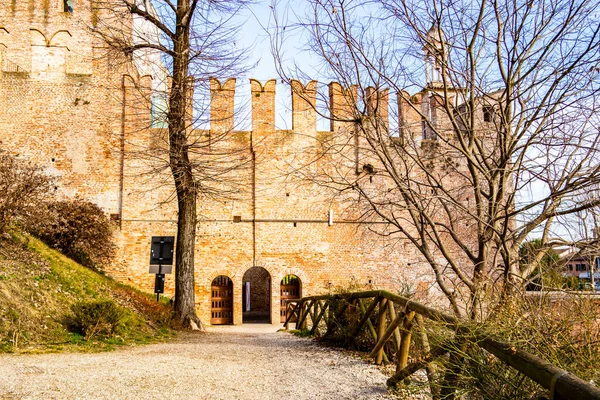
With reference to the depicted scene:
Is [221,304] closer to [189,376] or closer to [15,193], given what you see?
[15,193]

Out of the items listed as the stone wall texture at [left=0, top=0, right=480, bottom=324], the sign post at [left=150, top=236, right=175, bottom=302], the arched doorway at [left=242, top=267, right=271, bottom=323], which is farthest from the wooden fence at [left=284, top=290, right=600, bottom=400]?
the arched doorway at [left=242, top=267, right=271, bottom=323]

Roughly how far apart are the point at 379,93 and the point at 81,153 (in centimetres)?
1461

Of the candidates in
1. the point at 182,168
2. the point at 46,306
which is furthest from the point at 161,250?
the point at 46,306

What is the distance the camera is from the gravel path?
4.65 m

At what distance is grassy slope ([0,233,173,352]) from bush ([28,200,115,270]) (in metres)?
3.62

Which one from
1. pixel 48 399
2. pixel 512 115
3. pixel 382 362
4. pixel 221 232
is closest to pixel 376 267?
pixel 221 232

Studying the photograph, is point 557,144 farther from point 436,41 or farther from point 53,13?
point 53,13

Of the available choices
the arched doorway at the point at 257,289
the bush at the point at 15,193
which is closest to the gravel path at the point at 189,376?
the bush at the point at 15,193

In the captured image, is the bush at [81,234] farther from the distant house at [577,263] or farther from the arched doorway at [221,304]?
the distant house at [577,263]

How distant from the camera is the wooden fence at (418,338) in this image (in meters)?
2.38

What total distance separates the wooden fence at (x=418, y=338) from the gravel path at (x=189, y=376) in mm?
368

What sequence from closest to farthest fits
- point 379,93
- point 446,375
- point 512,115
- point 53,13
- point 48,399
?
point 446,375 → point 48,399 → point 512,115 → point 379,93 → point 53,13

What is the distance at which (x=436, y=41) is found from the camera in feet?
17.5

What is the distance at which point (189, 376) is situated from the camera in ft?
17.6
